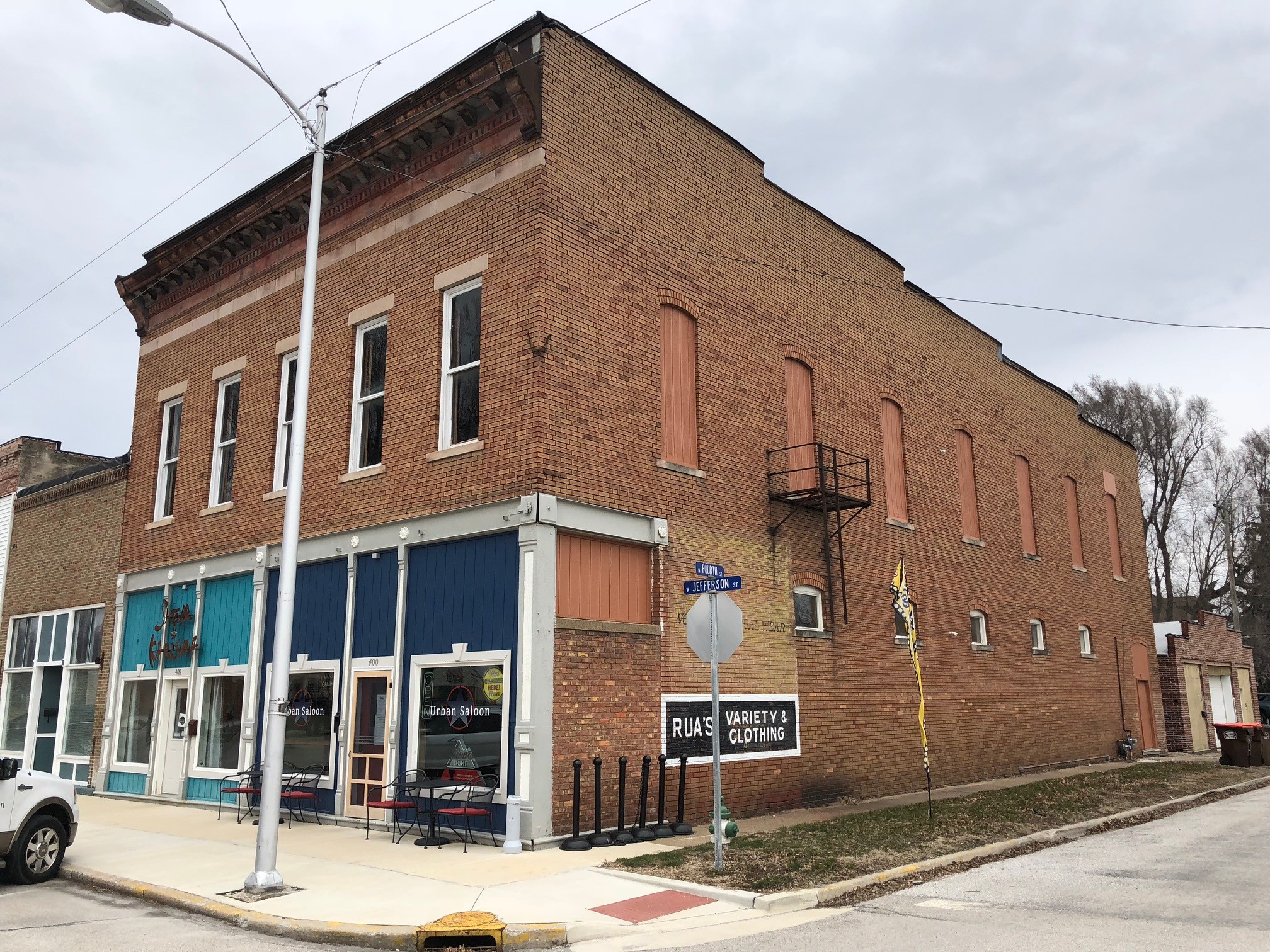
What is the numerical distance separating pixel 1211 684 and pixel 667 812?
1049 inches

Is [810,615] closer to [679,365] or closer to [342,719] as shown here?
[679,365]

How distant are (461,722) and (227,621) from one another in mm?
6505

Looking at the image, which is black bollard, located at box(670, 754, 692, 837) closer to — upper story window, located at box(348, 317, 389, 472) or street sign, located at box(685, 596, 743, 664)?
street sign, located at box(685, 596, 743, 664)

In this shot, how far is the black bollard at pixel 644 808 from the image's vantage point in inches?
488

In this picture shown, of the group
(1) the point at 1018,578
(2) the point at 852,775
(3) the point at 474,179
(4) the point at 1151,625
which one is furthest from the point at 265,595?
(4) the point at 1151,625

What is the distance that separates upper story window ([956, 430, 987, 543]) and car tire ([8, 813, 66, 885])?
1782 centimetres

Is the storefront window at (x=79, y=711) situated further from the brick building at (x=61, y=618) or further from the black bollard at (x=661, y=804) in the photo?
the black bollard at (x=661, y=804)

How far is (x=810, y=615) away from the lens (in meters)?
17.1

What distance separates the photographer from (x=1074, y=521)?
27.6 metres

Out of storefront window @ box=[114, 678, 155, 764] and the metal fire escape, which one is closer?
the metal fire escape

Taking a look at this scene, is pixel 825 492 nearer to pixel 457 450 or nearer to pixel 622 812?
pixel 457 450

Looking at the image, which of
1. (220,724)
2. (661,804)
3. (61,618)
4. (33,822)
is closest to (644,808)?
(661,804)

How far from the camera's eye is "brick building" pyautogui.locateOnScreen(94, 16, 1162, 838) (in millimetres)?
13203

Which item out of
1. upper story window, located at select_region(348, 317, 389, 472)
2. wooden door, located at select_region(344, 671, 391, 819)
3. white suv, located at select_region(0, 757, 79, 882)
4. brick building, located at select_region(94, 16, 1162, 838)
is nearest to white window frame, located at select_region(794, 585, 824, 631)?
brick building, located at select_region(94, 16, 1162, 838)
